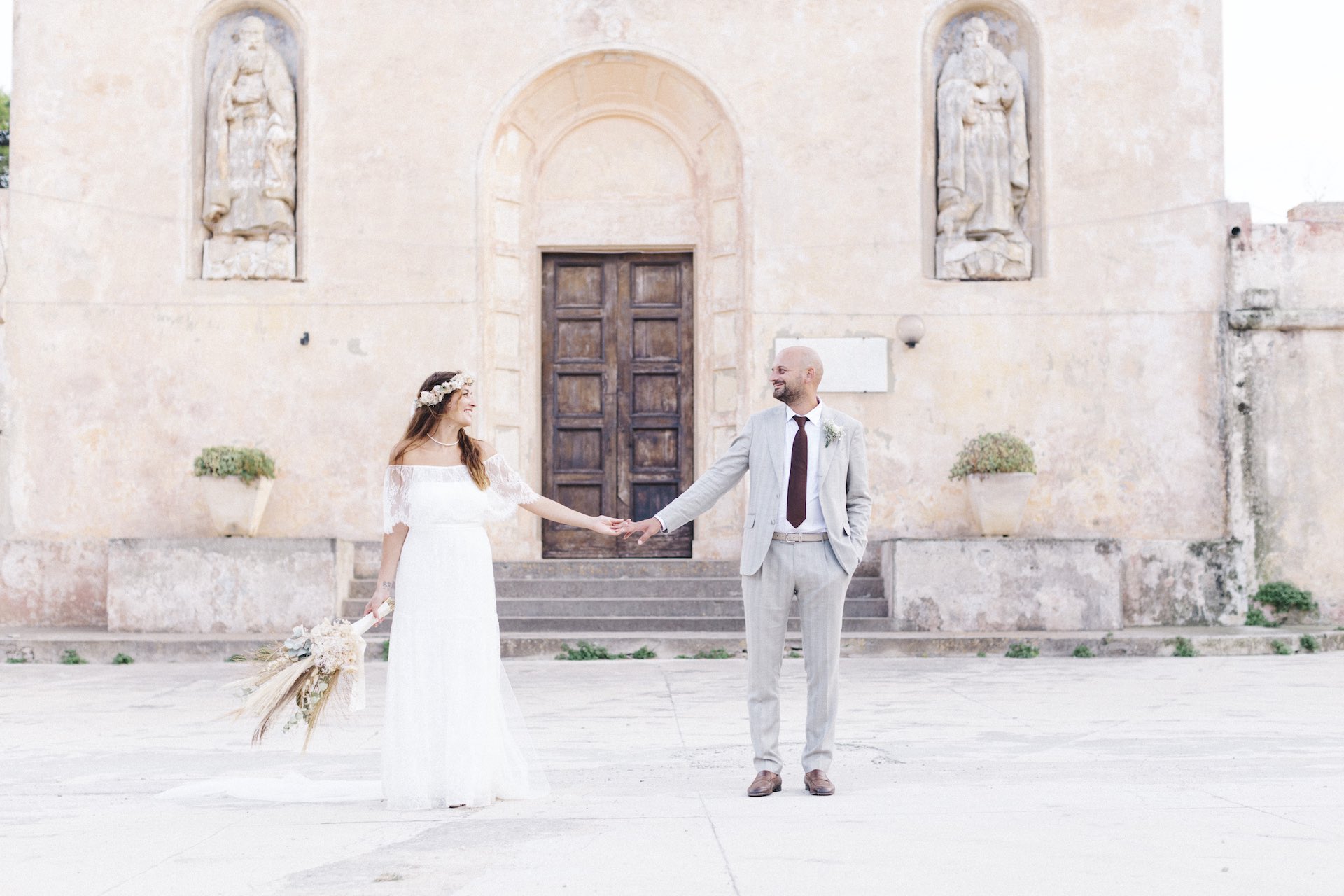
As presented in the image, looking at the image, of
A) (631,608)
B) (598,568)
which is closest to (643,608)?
(631,608)

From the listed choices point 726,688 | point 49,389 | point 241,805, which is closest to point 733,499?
point 726,688

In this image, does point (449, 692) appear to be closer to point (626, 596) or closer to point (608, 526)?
point (608, 526)

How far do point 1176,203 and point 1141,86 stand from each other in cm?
116

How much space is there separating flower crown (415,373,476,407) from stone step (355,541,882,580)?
713 cm

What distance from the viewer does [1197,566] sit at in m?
13.3

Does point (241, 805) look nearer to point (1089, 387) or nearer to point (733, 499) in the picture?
point (733, 499)

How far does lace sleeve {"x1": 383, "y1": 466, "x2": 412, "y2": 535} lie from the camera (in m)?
6.07

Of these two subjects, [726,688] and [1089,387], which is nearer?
[726,688]

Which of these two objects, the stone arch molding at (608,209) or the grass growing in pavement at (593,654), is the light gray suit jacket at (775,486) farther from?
the stone arch molding at (608,209)

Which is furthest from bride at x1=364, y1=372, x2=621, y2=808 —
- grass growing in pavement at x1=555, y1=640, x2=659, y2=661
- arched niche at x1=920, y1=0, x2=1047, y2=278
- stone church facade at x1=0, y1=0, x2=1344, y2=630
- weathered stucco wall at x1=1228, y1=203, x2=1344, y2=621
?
weathered stucco wall at x1=1228, y1=203, x2=1344, y2=621

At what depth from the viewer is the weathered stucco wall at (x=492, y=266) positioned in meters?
13.4

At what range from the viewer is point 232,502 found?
1276 centimetres

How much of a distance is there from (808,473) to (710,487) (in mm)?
443

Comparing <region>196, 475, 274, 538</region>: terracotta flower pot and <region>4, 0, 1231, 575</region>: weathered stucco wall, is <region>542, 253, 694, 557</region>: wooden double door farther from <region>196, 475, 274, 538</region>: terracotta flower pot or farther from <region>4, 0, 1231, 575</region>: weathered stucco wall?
<region>196, 475, 274, 538</region>: terracotta flower pot
